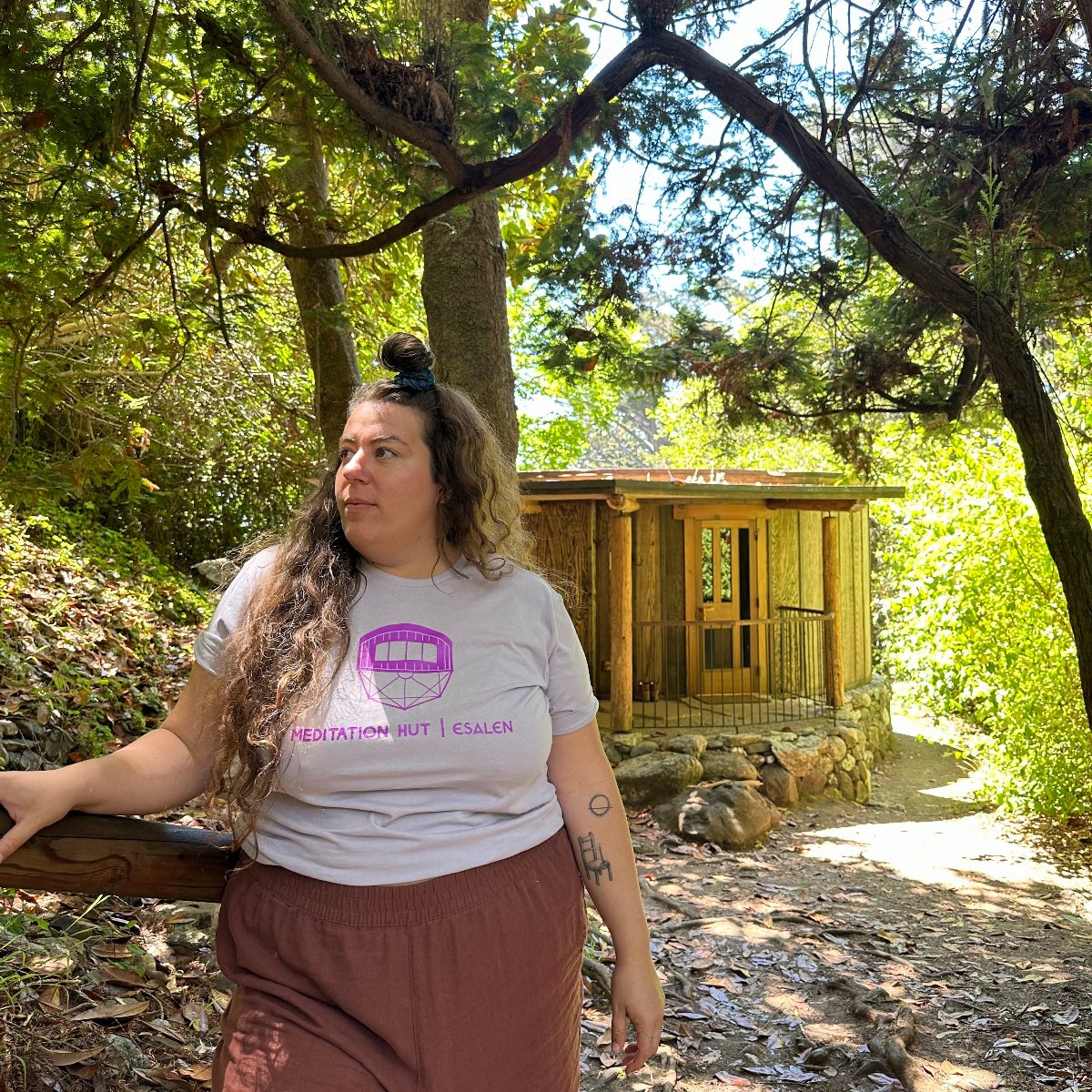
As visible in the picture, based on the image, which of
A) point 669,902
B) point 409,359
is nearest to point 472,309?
point 409,359

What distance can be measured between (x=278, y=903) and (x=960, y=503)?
1081cm

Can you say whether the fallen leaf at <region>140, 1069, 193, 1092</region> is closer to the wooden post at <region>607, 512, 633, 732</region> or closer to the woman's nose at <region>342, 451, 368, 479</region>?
the woman's nose at <region>342, 451, 368, 479</region>

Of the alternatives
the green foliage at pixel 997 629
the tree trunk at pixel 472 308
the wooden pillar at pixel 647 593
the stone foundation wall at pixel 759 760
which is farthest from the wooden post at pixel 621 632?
the tree trunk at pixel 472 308

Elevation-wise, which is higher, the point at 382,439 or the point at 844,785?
the point at 382,439

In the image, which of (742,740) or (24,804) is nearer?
(24,804)

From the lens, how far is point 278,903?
1.77 metres

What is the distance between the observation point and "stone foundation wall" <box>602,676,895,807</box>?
10406 millimetres

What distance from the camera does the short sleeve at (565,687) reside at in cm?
201

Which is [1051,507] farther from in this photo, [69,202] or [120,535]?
[120,535]

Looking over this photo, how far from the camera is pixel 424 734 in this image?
→ 1779 mm

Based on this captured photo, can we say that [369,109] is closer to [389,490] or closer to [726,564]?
[389,490]

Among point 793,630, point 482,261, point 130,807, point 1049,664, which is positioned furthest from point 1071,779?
point 130,807

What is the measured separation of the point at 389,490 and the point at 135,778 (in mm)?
694

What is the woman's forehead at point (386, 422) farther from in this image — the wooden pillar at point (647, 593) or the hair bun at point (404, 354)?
the wooden pillar at point (647, 593)
